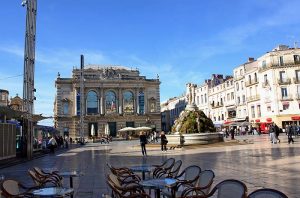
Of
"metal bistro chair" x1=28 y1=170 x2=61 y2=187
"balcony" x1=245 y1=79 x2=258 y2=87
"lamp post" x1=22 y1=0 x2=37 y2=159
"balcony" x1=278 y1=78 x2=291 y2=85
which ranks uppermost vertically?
"balcony" x1=245 y1=79 x2=258 y2=87

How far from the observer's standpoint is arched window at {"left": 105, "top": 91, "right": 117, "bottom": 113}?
275ft

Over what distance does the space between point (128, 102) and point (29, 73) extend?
202 feet

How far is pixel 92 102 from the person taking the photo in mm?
83562

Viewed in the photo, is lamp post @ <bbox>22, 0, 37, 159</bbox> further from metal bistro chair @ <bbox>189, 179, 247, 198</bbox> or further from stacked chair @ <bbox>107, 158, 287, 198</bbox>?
metal bistro chair @ <bbox>189, 179, 247, 198</bbox>

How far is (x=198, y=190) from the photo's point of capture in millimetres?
5996

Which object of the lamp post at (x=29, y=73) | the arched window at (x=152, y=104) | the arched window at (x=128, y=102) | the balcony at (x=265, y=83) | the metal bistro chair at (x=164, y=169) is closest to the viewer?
the metal bistro chair at (x=164, y=169)

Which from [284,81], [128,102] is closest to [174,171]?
[284,81]

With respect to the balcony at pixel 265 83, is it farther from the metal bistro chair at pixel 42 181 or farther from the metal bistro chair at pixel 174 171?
the metal bistro chair at pixel 42 181

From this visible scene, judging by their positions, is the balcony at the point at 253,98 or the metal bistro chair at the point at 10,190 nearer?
the metal bistro chair at the point at 10,190

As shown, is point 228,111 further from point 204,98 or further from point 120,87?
point 120,87

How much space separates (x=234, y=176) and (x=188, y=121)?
21222 mm

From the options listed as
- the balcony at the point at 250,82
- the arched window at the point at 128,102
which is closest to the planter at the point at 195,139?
the balcony at the point at 250,82

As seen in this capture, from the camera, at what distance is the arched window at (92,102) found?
83250 millimetres

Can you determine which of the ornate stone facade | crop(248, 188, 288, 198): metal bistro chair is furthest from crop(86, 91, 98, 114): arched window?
crop(248, 188, 288, 198): metal bistro chair
